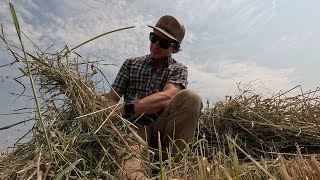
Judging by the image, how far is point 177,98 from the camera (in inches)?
92.3

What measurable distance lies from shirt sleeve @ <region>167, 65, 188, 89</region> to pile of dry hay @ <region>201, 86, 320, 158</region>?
367mm

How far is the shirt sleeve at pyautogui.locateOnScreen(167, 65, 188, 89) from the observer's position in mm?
2584

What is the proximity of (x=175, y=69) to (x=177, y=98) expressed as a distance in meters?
0.37

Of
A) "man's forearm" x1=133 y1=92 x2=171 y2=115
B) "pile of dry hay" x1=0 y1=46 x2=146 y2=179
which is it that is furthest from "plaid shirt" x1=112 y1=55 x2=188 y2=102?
"pile of dry hay" x1=0 y1=46 x2=146 y2=179

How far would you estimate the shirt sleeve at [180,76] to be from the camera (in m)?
2.58

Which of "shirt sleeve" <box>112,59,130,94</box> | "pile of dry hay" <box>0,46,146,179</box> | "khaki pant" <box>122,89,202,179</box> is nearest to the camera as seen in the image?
"pile of dry hay" <box>0,46,146,179</box>

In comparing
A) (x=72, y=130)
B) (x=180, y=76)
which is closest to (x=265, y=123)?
(x=180, y=76)

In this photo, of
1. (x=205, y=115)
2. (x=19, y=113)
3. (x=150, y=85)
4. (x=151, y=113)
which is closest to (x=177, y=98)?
(x=151, y=113)

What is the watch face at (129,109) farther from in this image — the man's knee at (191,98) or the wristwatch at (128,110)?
the man's knee at (191,98)

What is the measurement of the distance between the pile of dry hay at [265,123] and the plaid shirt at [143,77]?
450mm

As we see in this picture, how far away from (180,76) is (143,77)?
25 cm

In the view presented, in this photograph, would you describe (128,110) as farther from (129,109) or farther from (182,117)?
(182,117)

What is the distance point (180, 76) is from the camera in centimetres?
262

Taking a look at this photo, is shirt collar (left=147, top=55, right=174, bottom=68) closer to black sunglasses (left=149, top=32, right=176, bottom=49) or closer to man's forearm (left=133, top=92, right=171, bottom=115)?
black sunglasses (left=149, top=32, right=176, bottom=49)
